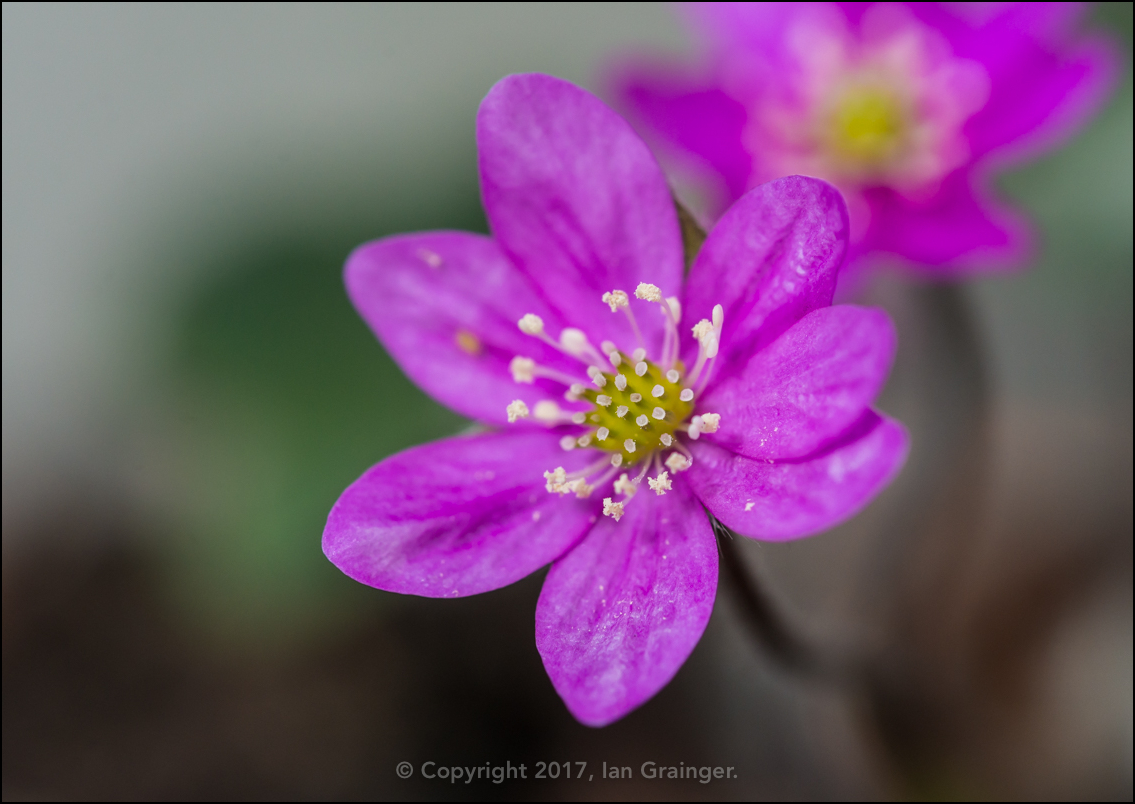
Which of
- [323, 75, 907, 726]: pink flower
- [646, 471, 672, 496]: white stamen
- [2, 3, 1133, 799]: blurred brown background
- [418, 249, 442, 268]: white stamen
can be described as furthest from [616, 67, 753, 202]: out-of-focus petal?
[646, 471, 672, 496]: white stamen

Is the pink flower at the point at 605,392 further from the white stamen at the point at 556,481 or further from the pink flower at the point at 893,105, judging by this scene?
the pink flower at the point at 893,105

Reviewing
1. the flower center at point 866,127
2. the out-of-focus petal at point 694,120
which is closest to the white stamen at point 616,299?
the out-of-focus petal at point 694,120

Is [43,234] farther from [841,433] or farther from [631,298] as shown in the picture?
[841,433]

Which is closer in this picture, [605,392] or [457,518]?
[457,518]

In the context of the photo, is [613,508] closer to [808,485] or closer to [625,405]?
[625,405]

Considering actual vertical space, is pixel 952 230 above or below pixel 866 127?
below

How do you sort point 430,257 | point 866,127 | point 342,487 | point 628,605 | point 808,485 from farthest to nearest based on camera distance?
1. point 342,487
2. point 866,127
3. point 430,257
4. point 628,605
5. point 808,485

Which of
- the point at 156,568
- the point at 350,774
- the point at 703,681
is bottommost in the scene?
the point at 703,681

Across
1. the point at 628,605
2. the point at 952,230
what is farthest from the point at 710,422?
the point at 952,230

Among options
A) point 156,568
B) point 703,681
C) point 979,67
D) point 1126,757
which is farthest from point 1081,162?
point 156,568
